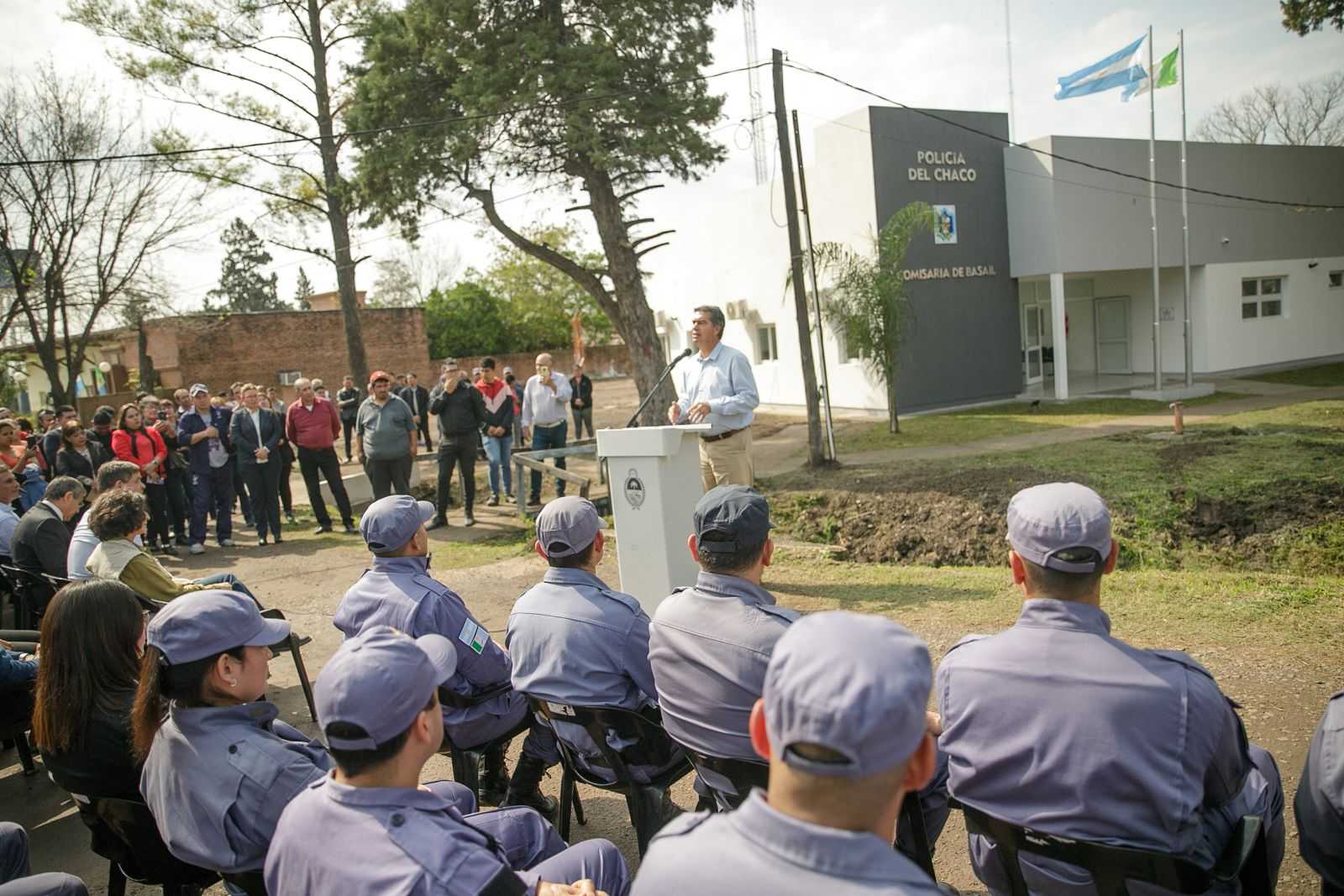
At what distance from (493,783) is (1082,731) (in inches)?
112

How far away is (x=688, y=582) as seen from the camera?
5.89m

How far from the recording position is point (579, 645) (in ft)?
10.5

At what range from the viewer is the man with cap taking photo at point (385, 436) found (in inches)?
408

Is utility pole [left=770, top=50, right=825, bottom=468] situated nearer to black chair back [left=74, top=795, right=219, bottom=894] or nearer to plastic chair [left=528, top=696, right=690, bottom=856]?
plastic chair [left=528, top=696, right=690, bottom=856]

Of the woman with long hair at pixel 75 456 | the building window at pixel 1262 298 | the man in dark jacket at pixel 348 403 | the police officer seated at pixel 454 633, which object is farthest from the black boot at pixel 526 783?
the building window at pixel 1262 298

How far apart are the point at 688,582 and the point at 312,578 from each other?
16.0 ft

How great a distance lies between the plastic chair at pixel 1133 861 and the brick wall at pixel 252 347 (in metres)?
31.1

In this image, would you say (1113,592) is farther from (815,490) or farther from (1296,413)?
(1296,413)

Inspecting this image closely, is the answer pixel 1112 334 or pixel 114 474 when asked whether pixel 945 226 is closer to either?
pixel 1112 334

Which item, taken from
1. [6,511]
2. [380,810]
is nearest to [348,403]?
[6,511]

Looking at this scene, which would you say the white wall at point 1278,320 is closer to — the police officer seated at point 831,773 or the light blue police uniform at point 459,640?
the light blue police uniform at point 459,640

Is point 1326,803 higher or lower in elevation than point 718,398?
lower

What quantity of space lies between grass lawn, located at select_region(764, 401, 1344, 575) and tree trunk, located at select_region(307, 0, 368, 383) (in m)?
12.3

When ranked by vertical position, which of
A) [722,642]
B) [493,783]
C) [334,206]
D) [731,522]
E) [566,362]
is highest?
[334,206]
